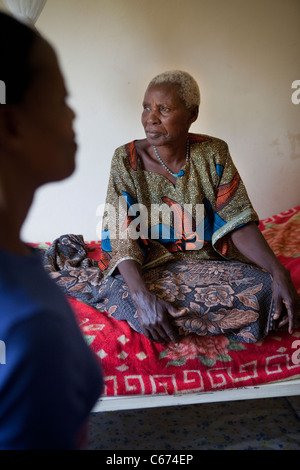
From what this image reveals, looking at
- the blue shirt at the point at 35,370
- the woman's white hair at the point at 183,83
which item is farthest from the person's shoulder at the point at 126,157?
the blue shirt at the point at 35,370

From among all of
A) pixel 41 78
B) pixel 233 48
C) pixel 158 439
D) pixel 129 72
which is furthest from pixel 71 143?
pixel 233 48

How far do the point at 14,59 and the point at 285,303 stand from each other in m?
1.14

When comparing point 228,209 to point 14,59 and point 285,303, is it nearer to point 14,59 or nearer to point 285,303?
point 285,303

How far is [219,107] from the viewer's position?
252 cm

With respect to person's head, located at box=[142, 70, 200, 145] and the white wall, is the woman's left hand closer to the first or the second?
person's head, located at box=[142, 70, 200, 145]

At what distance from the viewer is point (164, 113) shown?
149cm

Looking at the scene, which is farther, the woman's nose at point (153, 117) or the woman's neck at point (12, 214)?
the woman's nose at point (153, 117)

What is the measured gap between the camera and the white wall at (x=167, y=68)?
7.58 feet

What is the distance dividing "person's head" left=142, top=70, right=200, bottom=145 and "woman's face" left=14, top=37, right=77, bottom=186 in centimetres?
108

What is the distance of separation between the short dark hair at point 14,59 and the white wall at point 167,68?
6.31ft

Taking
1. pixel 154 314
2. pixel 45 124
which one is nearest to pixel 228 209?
pixel 154 314

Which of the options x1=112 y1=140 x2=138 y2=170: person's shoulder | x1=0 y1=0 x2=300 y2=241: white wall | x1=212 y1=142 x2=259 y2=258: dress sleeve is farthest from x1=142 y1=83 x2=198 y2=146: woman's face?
x1=0 y1=0 x2=300 y2=241: white wall

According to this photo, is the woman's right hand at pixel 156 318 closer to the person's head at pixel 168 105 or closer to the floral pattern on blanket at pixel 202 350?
the floral pattern on blanket at pixel 202 350
